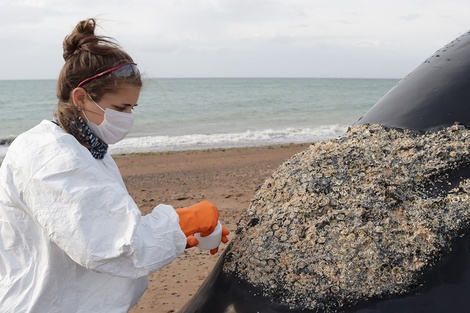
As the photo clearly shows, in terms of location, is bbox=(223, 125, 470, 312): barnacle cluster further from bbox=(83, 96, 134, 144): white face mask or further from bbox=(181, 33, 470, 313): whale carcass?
bbox=(83, 96, 134, 144): white face mask

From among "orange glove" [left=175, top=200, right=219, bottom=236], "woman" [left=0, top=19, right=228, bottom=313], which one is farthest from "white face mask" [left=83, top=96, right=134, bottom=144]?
"orange glove" [left=175, top=200, right=219, bottom=236]

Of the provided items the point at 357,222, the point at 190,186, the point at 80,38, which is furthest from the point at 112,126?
the point at 190,186

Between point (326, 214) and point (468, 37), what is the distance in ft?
4.85

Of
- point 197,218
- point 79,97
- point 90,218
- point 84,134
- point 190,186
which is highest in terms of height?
point 79,97

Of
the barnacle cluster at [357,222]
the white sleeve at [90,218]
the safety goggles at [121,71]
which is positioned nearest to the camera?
the white sleeve at [90,218]

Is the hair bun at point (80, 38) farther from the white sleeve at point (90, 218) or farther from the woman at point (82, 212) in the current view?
the white sleeve at point (90, 218)

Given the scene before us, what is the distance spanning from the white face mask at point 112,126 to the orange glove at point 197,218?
375mm

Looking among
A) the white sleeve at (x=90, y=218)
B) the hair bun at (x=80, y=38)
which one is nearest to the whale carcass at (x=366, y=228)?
the white sleeve at (x=90, y=218)

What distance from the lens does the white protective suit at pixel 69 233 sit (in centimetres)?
186

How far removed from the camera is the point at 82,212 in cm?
186

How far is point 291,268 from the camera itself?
2.07 m

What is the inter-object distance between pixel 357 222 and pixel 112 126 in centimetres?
96

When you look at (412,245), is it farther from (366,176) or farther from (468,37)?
(468,37)

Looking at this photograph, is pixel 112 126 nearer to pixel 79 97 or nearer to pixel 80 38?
pixel 79 97
